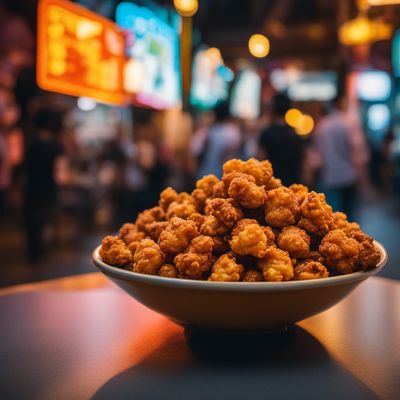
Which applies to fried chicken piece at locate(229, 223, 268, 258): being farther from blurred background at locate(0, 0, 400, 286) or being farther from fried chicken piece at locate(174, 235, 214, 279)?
blurred background at locate(0, 0, 400, 286)

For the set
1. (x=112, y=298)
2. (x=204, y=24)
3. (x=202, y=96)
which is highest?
(x=204, y=24)

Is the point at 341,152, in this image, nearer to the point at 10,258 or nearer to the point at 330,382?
the point at 10,258

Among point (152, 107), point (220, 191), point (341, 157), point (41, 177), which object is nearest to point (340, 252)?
point (220, 191)

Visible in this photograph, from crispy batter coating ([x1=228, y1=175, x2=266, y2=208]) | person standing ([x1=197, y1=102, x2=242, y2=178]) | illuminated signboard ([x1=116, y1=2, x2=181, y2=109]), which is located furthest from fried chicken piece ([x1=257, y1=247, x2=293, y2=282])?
illuminated signboard ([x1=116, y1=2, x2=181, y2=109])

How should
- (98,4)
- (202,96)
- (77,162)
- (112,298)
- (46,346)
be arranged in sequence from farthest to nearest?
1. (202,96)
2. (77,162)
3. (98,4)
4. (112,298)
5. (46,346)

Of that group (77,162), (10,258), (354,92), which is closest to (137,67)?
(77,162)

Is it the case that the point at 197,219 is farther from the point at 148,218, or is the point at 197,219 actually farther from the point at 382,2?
the point at 382,2

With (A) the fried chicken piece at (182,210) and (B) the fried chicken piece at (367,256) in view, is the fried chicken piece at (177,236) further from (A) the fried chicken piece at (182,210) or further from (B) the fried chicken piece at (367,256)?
(B) the fried chicken piece at (367,256)
